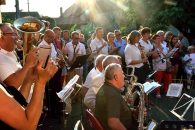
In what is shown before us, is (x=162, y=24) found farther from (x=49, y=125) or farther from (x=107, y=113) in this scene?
(x=107, y=113)

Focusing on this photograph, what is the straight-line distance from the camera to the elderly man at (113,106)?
3.97 metres

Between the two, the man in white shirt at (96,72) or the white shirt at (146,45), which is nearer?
the man in white shirt at (96,72)

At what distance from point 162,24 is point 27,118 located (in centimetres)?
1688

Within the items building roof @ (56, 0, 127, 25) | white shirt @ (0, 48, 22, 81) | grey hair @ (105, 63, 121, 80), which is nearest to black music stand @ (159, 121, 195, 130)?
grey hair @ (105, 63, 121, 80)

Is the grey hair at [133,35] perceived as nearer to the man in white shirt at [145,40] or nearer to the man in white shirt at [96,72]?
the man in white shirt at [145,40]

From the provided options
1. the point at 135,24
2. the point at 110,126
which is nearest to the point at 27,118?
the point at 110,126

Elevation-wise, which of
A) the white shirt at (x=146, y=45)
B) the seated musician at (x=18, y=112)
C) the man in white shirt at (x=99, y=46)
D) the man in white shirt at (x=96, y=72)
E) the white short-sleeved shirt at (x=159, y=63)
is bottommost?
the white short-sleeved shirt at (x=159, y=63)

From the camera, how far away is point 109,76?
4.30m

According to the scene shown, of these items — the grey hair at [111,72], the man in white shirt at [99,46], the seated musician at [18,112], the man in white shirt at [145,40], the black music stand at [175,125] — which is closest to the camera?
the seated musician at [18,112]

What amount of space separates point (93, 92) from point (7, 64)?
1857 mm

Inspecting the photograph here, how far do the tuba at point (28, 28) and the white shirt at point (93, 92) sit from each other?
1796 mm

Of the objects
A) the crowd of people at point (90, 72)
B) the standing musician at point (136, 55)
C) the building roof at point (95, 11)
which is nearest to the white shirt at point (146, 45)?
the crowd of people at point (90, 72)

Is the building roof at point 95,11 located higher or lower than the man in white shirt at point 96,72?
lower

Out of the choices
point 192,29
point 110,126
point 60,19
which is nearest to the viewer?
point 110,126
